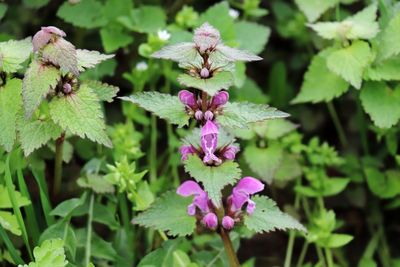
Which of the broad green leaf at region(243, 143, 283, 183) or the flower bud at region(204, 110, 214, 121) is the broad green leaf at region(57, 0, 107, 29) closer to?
the broad green leaf at region(243, 143, 283, 183)

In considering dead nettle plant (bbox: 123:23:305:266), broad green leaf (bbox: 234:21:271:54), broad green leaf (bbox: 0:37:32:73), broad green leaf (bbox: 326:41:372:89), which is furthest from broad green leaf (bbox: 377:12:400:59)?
broad green leaf (bbox: 0:37:32:73)

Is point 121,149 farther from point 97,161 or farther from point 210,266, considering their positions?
point 210,266

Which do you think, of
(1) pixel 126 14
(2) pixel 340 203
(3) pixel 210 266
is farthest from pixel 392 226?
(1) pixel 126 14

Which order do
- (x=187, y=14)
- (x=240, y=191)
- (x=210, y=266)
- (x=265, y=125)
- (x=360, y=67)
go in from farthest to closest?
(x=187, y=14)
(x=265, y=125)
(x=360, y=67)
(x=210, y=266)
(x=240, y=191)

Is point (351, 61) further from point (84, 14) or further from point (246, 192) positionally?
point (84, 14)

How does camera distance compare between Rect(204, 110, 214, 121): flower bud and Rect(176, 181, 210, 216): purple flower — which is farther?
Rect(176, 181, 210, 216): purple flower

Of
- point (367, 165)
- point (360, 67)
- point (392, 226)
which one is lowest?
point (392, 226)
